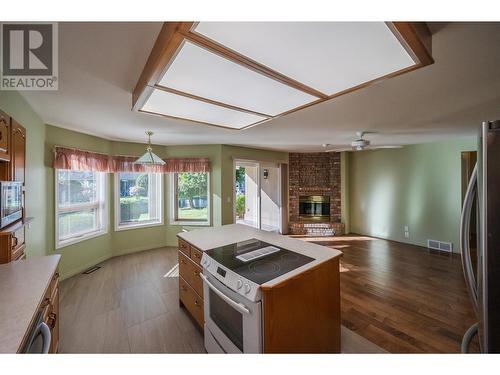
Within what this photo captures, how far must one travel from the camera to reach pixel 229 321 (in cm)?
139

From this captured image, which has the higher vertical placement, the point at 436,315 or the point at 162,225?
the point at 162,225

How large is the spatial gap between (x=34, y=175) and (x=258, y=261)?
284cm

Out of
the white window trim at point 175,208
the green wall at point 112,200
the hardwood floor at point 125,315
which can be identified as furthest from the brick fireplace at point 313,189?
the hardwood floor at point 125,315

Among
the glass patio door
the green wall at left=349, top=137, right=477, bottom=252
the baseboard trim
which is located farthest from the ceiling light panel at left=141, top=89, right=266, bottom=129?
the green wall at left=349, top=137, right=477, bottom=252

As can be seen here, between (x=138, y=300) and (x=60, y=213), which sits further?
(x=60, y=213)

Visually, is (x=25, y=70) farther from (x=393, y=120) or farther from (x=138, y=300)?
(x=393, y=120)

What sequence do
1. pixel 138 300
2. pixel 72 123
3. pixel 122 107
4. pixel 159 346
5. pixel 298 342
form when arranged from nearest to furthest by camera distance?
1. pixel 298 342
2. pixel 159 346
3. pixel 122 107
4. pixel 138 300
5. pixel 72 123

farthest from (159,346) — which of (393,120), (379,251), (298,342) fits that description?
(379,251)

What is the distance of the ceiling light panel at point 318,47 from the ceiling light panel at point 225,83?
0.42 feet

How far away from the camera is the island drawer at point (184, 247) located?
6.86 ft

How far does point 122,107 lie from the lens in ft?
6.95

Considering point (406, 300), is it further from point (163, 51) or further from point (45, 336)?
point (163, 51)

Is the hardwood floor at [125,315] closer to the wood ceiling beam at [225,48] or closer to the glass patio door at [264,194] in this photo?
the wood ceiling beam at [225,48]

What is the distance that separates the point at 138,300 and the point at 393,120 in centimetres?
383
